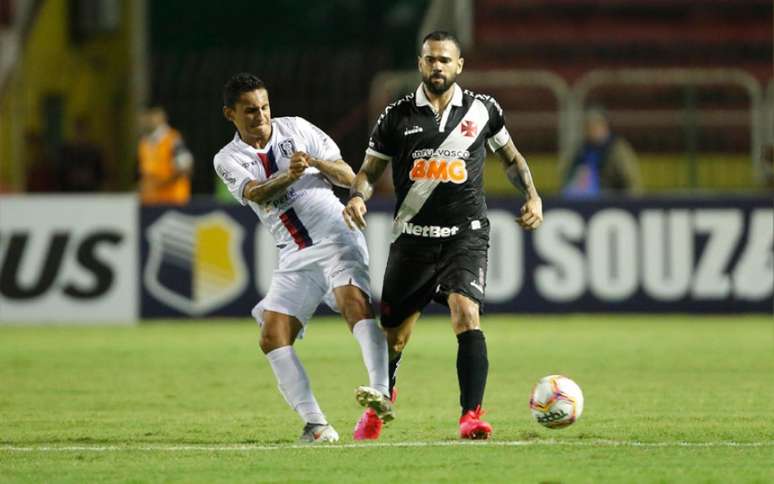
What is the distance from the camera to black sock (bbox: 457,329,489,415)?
872cm

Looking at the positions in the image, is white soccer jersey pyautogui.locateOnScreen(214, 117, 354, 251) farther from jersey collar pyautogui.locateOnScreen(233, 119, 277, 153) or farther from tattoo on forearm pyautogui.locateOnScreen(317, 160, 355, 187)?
tattoo on forearm pyautogui.locateOnScreen(317, 160, 355, 187)

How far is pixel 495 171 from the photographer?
2175 centimetres

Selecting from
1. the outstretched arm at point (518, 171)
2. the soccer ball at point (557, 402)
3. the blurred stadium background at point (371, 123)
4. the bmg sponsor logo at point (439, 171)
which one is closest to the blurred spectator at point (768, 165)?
the blurred stadium background at point (371, 123)

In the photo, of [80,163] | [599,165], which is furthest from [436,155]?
[80,163]

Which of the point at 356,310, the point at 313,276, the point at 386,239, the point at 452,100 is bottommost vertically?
the point at 386,239

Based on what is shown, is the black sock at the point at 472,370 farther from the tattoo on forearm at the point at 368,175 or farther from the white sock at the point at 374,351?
the tattoo on forearm at the point at 368,175

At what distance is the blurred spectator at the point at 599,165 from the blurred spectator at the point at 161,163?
423 cm

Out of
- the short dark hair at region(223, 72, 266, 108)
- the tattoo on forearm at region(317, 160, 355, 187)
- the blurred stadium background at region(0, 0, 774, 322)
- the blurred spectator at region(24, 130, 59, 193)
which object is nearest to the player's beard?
the tattoo on forearm at region(317, 160, 355, 187)

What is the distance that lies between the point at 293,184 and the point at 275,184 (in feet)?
0.96

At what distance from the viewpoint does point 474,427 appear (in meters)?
8.69

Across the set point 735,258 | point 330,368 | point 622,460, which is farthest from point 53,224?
point 622,460

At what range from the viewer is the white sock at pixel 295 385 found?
29.4 ft

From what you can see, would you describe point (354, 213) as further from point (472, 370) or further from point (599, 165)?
point (599, 165)

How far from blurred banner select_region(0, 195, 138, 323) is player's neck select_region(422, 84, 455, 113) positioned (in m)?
8.99
